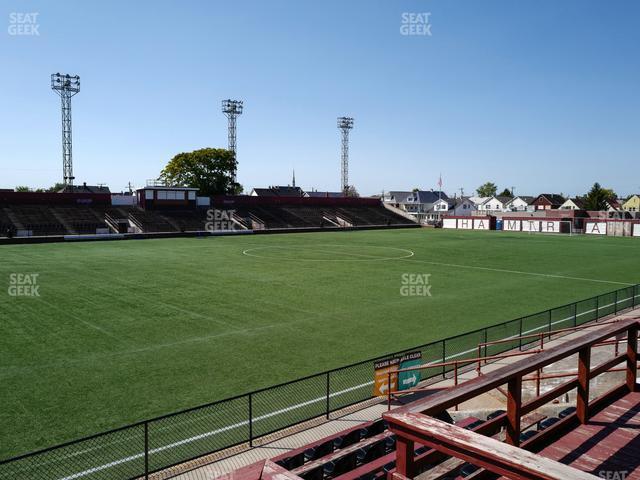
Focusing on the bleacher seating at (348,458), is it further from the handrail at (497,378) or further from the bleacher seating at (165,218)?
the bleacher seating at (165,218)

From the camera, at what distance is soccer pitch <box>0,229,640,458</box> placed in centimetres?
1301

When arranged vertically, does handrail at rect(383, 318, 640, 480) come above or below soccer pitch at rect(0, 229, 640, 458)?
above

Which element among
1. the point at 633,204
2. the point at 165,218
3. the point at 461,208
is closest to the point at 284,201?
the point at 165,218

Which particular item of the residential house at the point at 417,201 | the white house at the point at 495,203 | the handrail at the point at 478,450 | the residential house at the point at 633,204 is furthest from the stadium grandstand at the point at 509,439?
the residential house at the point at 633,204

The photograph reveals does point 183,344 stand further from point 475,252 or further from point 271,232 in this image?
point 271,232

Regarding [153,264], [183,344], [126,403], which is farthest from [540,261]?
[126,403]

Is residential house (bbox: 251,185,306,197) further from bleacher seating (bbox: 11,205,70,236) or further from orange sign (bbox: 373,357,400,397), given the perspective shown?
orange sign (bbox: 373,357,400,397)

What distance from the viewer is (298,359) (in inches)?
628

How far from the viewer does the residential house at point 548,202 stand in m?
135

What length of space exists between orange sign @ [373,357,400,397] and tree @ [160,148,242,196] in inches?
3581

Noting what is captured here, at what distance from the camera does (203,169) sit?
3935 inches

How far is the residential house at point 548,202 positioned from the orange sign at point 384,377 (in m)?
134

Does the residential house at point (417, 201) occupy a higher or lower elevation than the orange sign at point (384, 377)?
higher

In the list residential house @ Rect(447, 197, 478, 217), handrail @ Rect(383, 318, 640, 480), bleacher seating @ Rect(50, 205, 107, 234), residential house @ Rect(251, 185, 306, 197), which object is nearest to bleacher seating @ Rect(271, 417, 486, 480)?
handrail @ Rect(383, 318, 640, 480)
